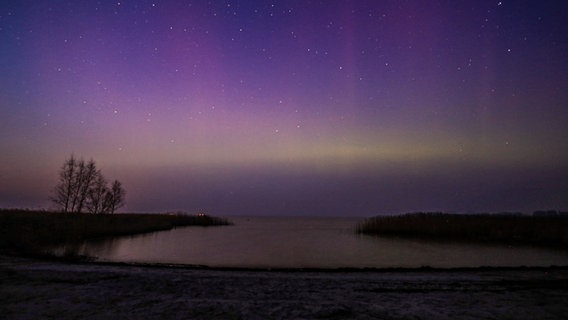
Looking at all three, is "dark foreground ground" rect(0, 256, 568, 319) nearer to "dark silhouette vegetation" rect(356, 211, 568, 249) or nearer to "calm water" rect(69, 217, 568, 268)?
"calm water" rect(69, 217, 568, 268)

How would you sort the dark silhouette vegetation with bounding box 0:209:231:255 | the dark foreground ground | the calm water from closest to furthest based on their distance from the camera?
1. the dark foreground ground
2. the dark silhouette vegetation with bounding box 0:209:231:255
3. the calm water

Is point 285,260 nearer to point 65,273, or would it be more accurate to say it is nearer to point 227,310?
point 65,273

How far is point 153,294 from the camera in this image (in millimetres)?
9453

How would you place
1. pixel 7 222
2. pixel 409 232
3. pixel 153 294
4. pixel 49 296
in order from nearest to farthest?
pixel 49 296, pixel 153 294, pixel 7 222, pixel 409 232

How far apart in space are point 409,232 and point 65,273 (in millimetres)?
36208

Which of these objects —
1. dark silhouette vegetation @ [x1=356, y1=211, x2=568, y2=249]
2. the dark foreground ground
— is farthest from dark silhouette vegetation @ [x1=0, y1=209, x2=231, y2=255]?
dark silhouette vegetation @ [x1=356, y1=211, x2=568, y2=249]

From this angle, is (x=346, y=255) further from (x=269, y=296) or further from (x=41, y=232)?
(x=41, y=232)

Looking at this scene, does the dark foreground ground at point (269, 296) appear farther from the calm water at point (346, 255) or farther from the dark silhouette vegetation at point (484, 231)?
Result: the dark silhouette vegetation at point (484, 231)

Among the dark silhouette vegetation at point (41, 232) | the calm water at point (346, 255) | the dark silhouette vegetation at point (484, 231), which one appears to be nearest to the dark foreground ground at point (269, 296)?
the dark silhouette vegetation at point (41, 232)

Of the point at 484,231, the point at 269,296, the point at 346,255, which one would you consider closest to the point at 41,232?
the point at 346,255

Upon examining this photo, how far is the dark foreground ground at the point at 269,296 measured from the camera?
7.57 meters

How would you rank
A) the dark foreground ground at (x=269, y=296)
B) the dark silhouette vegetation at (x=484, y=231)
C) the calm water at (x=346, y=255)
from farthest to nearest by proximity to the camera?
the dark silhouette vegetation at (x=484, y=231) < the calm water at (x=346, y=255) < the dark foreground ground at (x=269, y=296)

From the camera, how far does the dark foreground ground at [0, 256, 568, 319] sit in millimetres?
7566

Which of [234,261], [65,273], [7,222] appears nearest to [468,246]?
[234,261]
